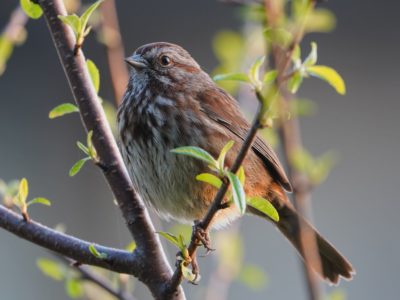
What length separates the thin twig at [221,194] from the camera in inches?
80.4

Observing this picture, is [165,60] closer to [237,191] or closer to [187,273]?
[187,273]

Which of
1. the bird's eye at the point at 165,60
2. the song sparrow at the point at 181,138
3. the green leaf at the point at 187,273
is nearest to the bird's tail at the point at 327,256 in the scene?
the song sparrow at the point at 181,138

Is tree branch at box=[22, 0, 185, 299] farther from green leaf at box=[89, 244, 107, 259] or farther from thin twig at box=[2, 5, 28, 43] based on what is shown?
thin twig at box=[2, 5, 28, 43]

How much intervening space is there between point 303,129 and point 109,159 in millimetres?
5050

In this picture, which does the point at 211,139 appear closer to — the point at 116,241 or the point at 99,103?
A: the point at 99,103

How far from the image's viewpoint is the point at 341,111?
25.5ft

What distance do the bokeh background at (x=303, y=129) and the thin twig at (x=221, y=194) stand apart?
455 cm

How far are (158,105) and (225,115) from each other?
38cm

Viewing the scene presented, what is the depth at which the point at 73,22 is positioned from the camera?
266 cm

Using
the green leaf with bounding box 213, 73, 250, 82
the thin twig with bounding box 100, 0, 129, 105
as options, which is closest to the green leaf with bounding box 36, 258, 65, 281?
the thin twig with bounding box 100, 0, 129, 105

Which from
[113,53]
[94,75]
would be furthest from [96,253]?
[113,53]

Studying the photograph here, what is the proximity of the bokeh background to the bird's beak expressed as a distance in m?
3.28

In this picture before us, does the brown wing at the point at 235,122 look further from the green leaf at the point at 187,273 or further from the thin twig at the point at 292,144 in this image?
the thin twig at the point at 292,144

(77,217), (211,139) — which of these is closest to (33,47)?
(77,217)
